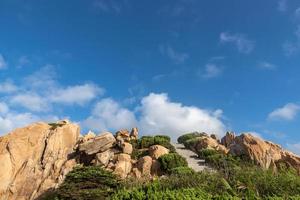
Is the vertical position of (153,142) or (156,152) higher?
(153,142)

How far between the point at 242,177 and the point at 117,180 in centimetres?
1016

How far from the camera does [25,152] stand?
1334 inches

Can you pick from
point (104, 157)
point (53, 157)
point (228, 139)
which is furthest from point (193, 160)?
point (53, 157)

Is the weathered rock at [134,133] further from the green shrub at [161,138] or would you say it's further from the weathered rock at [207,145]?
the weathered rock at [207,145]

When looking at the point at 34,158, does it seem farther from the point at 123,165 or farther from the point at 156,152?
the point at 156,152

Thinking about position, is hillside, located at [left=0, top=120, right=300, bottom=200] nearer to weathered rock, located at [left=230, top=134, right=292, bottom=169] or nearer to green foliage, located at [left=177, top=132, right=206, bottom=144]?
weathered rock, located at [left=230, top=134, right=292, bottom=169]

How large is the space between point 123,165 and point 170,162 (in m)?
3.82

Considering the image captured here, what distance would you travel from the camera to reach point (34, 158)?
33.3m

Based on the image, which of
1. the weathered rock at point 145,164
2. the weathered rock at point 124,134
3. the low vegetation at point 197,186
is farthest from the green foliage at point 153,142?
the low vegetation at point 197,186

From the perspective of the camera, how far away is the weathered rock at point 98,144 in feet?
109

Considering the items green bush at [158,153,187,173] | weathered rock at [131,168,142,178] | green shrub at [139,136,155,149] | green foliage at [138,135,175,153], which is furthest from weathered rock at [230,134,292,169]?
weathered rock at [131,168,142,178]

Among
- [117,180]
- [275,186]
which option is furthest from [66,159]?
[275,186]

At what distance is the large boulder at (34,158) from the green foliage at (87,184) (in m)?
5.03

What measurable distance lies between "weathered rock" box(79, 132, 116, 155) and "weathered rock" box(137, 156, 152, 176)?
12.7 ft
